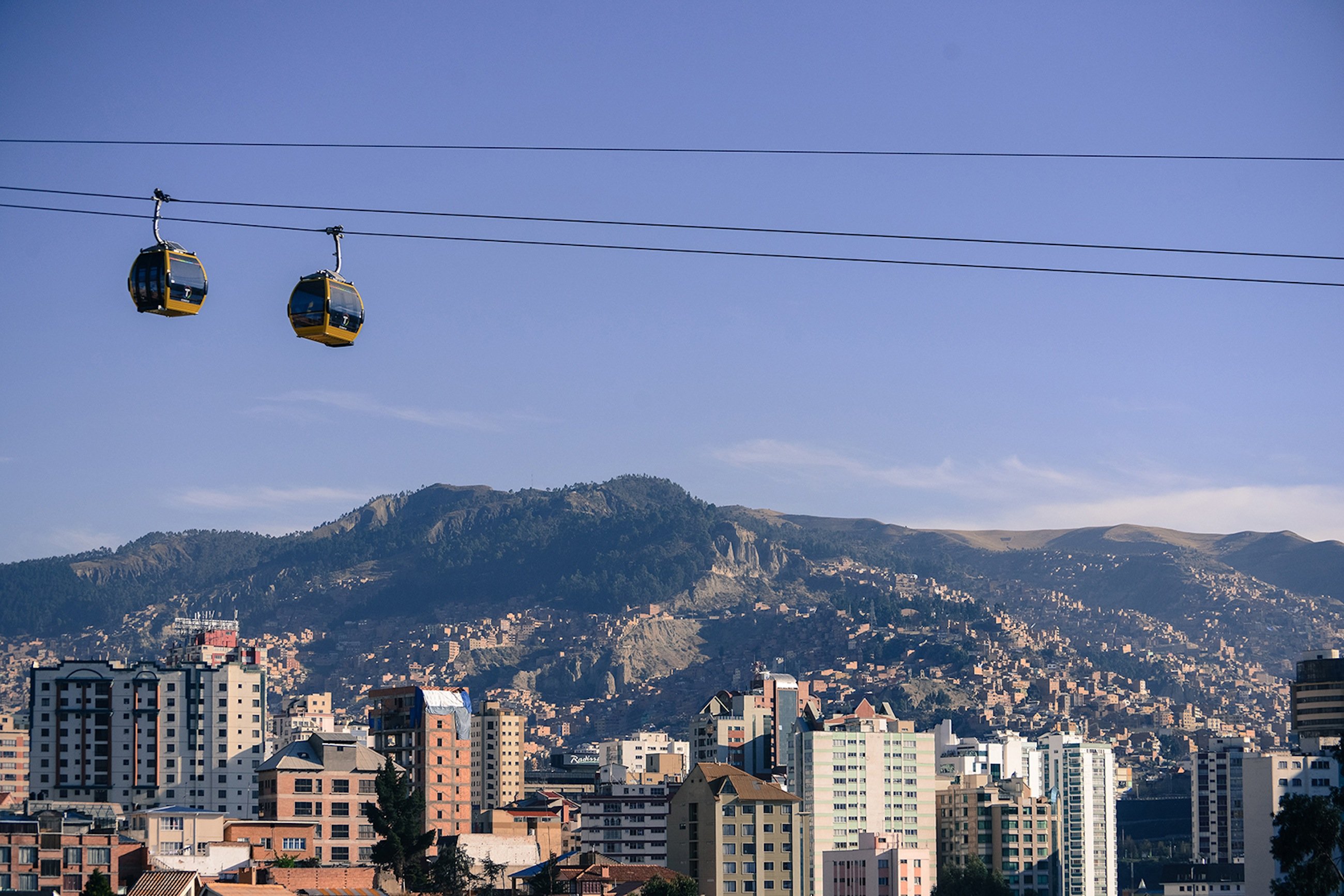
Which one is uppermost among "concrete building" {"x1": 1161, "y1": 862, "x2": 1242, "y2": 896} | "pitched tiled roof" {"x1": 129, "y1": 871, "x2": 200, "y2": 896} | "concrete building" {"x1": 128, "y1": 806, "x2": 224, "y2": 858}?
"pitched tiled roof" {"x1": 129, "y1": 871, "x2": 200, "y2": 896}

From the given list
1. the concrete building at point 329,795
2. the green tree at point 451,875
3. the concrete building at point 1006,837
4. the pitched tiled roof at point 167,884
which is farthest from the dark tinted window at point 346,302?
the concrete building at point 1006,837

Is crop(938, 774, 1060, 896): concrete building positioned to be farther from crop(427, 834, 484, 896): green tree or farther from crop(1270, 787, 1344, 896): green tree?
crop(1270, 787, 1344, 896): green tree

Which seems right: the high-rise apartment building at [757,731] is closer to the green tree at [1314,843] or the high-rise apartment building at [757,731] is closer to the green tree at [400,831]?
the green tree at [400,831]

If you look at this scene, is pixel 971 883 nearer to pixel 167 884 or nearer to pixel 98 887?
pixel 167 884

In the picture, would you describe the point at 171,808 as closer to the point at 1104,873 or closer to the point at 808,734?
the point at 808,734

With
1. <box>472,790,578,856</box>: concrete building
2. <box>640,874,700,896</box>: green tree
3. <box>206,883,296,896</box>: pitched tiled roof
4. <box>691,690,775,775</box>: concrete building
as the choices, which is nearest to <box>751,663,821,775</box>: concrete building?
<box>691,690,775,775</box>: concrete building

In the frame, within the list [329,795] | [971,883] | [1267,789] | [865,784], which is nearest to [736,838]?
[329,795]
